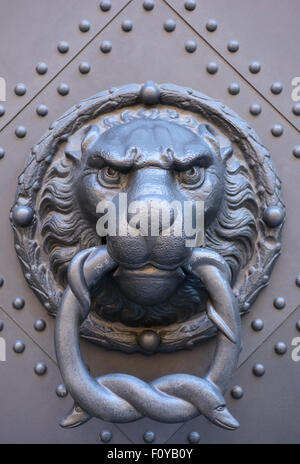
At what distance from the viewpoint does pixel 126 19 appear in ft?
2.74

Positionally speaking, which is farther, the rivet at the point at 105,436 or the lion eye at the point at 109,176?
the rivet at the point at 105,436

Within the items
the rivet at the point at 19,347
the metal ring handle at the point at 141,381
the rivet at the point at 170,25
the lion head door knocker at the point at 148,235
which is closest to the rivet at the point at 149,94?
the lion head door knocker at the point at 148,235

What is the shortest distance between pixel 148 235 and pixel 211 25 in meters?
0.37

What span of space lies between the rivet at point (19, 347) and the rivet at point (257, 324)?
30 cm

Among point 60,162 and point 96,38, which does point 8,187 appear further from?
point 96,38

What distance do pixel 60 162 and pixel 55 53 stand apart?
16cm

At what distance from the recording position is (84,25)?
833 millimetres

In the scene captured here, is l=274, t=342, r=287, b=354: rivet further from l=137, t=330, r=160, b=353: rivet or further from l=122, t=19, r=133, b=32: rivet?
l=122, t=19, r=133, b=32: rivet

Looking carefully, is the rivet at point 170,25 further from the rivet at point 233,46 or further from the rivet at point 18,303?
the rivet at point 18,303

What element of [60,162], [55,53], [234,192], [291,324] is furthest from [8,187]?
[291,324]

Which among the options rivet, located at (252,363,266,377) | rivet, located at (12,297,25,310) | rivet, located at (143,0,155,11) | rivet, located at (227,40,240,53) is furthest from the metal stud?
rivet, located at (12,297,25,310)

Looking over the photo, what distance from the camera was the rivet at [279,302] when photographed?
0.81 meters

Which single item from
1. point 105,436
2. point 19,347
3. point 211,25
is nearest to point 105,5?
point 211,25

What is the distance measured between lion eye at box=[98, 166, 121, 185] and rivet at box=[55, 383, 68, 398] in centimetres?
28
